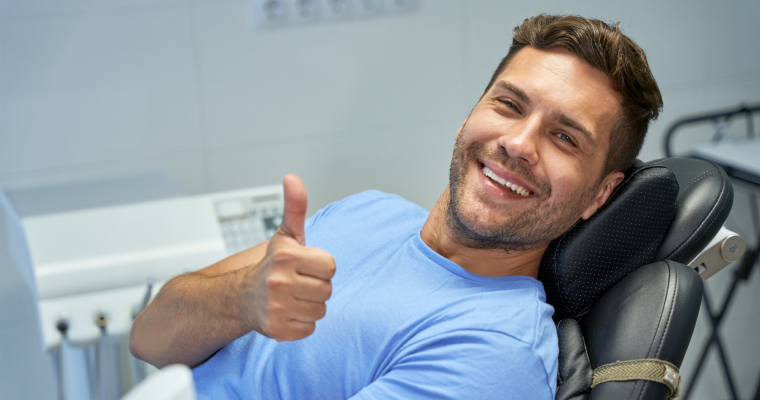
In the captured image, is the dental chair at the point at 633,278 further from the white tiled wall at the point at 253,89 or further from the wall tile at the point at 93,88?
the wall tile at the point at 93,88

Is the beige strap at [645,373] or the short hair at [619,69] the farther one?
the short hair at [619,69]

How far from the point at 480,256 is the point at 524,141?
243 mm

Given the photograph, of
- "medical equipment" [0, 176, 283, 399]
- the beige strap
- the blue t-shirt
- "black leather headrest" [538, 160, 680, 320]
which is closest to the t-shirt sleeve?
the blue t-shirt

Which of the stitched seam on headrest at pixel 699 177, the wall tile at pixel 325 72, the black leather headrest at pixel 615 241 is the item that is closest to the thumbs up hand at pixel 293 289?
the black leather headrest at pixel 615 241

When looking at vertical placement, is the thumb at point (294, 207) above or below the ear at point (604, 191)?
above

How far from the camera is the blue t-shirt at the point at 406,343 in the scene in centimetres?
100

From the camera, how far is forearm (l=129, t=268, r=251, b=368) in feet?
3.40

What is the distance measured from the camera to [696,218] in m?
1.22

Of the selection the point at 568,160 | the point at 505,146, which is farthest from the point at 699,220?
the point at 505,146

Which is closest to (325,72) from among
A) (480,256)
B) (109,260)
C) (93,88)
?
(93,88)

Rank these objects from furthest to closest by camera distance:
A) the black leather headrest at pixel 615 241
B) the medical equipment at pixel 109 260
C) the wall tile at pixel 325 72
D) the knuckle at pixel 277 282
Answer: the wall tile at pixel 325 72 < the medical equipment at pixel 109 260 < the black leather headrest at pixel 615 241 < the knuckle at pixel 277 282

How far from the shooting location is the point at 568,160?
47.6 inches

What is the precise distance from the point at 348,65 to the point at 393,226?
0.92 metres

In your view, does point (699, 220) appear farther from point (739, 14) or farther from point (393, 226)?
point (739, 14)
